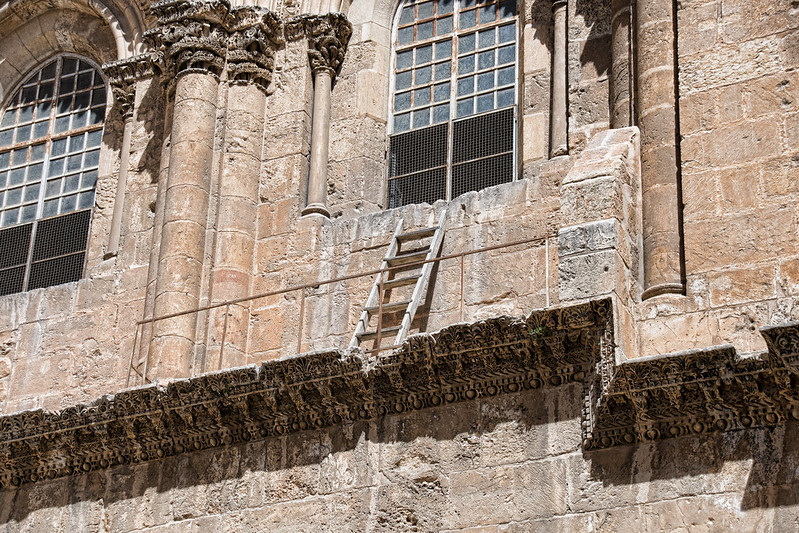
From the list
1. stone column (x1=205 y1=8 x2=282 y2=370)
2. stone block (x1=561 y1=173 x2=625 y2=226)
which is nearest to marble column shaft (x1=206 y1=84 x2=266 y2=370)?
stone column (x1=205 y1=8 x2=282 y2=370)

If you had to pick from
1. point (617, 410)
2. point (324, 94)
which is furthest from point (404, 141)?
point (617, 410)

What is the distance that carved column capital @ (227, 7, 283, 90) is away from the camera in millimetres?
15781

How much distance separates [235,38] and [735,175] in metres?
5.57

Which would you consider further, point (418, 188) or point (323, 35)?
point (323, 35)

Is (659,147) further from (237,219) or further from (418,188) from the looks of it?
(237,219)

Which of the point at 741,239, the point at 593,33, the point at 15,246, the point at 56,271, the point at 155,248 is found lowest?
the point at 741,239

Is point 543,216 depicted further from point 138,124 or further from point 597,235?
point 138,124

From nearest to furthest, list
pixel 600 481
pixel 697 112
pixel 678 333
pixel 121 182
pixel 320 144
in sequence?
1. pixel 600 481
2. pixel 678 333
3. pixel 697 112
4. pixel 320 144
5. pixel 121 182

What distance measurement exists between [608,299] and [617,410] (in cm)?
81

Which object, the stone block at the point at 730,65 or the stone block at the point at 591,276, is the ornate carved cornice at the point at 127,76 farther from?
the stone block at the point at 591,276

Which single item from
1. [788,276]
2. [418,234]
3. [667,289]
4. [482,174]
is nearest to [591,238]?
[667,289]

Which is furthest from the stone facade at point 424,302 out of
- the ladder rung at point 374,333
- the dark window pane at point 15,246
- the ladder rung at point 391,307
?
the dark window pane at point 15,246

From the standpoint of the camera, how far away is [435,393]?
12383mm

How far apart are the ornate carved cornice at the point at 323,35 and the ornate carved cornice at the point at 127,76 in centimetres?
168
